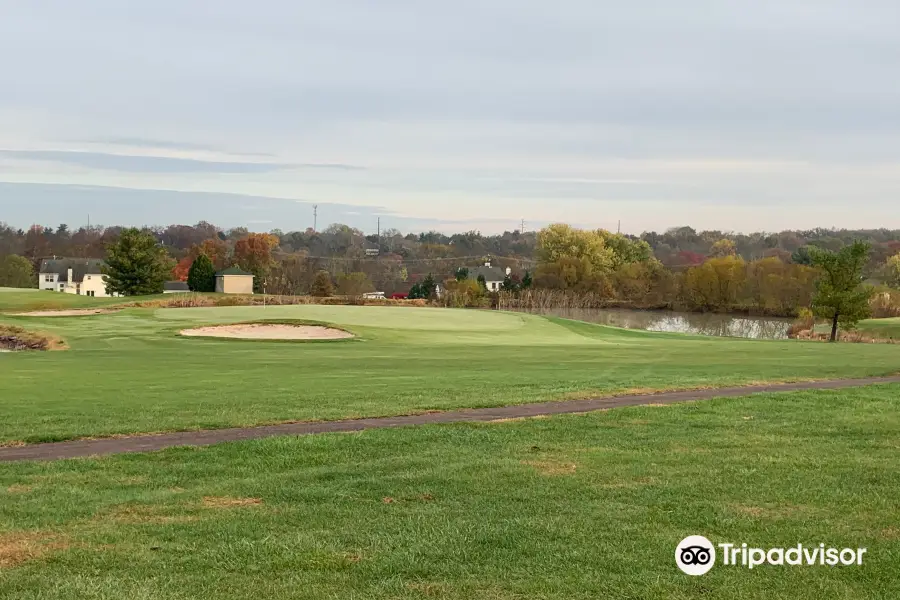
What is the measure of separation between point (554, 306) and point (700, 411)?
79.9 metres

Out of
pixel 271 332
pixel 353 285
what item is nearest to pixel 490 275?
pixel 353 285

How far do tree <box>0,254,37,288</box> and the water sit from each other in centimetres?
6956

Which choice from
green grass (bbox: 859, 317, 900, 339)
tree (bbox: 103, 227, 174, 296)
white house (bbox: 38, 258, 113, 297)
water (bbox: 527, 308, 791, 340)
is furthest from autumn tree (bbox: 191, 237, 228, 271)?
green grass (bbox: 859, 317, 900, 339)

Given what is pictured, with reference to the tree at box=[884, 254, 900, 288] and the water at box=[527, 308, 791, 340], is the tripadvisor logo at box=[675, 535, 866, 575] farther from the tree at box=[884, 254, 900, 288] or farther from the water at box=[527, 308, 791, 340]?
the tree at box=[884, 254, 900, 288]

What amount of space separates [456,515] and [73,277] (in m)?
114

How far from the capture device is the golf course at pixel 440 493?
532 cm

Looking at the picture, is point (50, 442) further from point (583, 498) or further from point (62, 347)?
point (62, 347)

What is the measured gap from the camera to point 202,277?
80375 millimetres

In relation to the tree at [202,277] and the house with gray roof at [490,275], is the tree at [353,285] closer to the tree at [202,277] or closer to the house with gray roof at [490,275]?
the tree at [202,277]

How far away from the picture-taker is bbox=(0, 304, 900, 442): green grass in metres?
13.3

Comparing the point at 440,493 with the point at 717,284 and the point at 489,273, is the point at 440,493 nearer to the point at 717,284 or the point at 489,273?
the point at 717,284

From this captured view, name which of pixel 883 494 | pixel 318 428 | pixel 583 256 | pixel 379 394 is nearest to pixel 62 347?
pixel 379 394

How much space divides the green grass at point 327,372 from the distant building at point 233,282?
3927cm

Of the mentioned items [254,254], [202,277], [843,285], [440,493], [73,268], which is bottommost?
[440,493]
